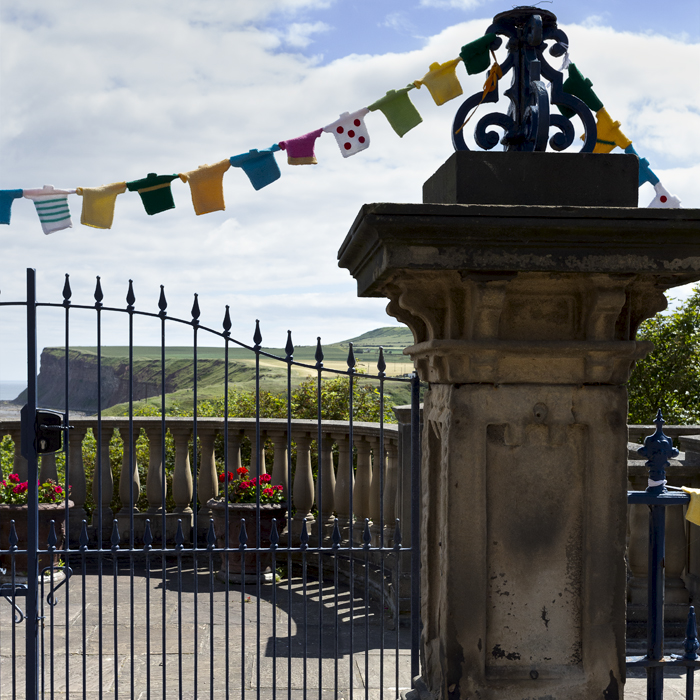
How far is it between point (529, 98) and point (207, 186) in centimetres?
235

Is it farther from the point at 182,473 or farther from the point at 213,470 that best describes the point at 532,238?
the point at 182,473

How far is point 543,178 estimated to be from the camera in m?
2.33

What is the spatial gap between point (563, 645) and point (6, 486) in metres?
5.34

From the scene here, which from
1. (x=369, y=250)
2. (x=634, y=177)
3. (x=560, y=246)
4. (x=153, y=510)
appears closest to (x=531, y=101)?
(x=634, y=177)

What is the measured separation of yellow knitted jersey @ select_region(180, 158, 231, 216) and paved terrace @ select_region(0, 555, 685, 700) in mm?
2202

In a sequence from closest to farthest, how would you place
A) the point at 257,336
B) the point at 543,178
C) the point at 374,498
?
1. the point at 543,178
2. the point at 257,336
3. the point at 374,498

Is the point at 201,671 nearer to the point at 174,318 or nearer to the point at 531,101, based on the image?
the point at 174,318

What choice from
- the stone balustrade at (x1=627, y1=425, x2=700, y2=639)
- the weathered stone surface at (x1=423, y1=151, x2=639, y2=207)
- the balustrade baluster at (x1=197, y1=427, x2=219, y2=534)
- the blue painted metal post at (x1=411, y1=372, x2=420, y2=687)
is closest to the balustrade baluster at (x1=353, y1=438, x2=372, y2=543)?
the balustrade baluster at (x1=197, y1=427, x2=219, y2=534)

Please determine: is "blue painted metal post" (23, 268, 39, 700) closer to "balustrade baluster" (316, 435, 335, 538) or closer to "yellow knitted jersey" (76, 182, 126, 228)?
"yellow knitted jersey" (76, 182, 126, 228)

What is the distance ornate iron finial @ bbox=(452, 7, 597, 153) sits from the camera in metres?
2.46

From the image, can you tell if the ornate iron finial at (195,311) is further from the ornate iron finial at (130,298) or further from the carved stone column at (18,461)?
the carved stone column at (18,461)

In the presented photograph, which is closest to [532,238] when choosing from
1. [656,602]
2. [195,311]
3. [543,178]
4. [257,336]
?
[543,178]

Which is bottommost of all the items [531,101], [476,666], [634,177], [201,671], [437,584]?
[201,671]

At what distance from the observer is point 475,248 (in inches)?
85.1
